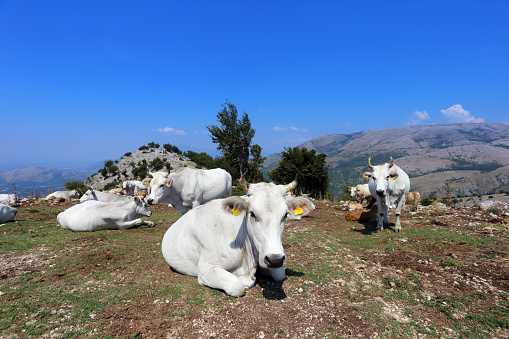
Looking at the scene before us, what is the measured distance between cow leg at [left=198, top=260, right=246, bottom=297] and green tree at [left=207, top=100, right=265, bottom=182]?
32520 mm

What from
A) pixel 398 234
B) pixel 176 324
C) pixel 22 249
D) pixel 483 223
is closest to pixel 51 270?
pixel 22 249

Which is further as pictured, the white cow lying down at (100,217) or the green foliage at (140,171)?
the green foliage at (140,171)

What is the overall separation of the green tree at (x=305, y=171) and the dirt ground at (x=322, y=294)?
28.7 meters

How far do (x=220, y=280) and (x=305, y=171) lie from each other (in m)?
33.4

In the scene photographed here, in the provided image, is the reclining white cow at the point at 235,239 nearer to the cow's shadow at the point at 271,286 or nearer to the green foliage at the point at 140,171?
the cow's shadow at the point at 271,286

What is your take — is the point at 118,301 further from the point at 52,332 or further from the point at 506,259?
the point at 506,259

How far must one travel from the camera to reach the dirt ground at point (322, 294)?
3303 millimetres

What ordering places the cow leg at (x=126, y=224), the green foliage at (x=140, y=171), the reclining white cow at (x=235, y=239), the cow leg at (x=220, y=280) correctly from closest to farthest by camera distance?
the reclining white cow at (x=235, y=239) → the cow leg at (x=220, y=280) → the cow leg at (x=126, y=224) → the green foliage at (x=140, y=171)

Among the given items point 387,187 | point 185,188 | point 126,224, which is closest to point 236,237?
point 185,188

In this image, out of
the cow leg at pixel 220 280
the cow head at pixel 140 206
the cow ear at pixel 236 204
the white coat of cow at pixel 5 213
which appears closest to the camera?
the cow ear at pixel 236 204

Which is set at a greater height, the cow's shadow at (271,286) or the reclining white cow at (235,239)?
the reclining white cow at (235,239)

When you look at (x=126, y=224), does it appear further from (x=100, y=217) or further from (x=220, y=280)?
(x=220, y=280)

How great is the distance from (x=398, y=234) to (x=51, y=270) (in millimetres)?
10071

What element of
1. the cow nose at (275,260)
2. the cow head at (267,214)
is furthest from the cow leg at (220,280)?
the cow nose at (275,260)
